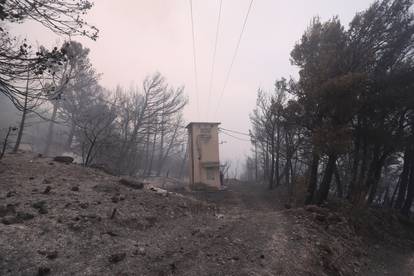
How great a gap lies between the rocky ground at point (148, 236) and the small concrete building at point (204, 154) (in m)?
12.5

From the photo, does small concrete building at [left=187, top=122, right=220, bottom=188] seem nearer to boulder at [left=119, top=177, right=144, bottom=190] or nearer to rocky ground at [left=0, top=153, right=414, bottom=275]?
boulder at [left=119, top=177, right=144, bottom=190]

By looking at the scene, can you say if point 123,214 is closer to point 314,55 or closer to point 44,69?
point 44,69

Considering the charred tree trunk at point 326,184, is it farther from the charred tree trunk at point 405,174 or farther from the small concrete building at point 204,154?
the small concrete building at point 204,154

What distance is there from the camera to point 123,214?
23.4ft

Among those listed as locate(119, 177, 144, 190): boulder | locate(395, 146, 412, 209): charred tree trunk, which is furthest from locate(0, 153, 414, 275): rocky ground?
locate(395, 146, 412, 209): charred tree trunk

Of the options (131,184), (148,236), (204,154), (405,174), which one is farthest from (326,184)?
(204,154)

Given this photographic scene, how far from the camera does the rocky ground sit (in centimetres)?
469

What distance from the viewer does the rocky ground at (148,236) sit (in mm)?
4691

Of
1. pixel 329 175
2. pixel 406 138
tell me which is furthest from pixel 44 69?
pixel 406 138

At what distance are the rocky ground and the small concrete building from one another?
12550 millimetres

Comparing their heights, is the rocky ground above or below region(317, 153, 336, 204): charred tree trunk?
below

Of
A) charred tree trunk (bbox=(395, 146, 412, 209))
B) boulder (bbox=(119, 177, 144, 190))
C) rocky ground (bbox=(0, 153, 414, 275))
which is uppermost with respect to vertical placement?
charred tree trunk (bbox=(395, 146, 412, 209))

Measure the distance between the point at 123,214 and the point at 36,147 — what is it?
97.2ft

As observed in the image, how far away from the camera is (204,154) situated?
74.6ft
